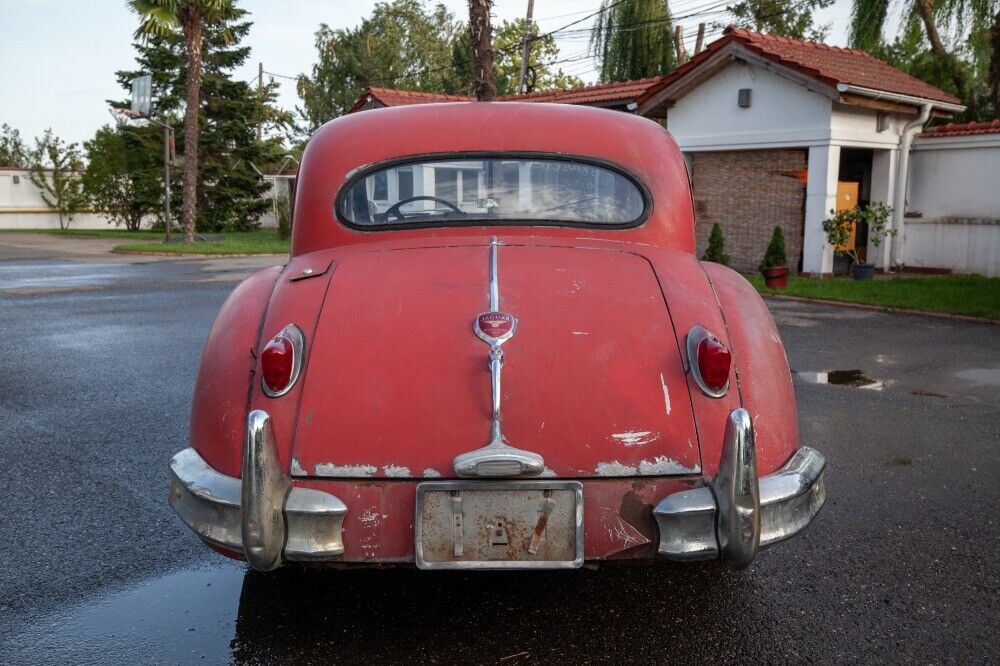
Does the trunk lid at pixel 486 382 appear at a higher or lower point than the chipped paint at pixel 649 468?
higher

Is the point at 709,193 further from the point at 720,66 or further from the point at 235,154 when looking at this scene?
the point at 235,154

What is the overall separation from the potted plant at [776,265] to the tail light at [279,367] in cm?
1290

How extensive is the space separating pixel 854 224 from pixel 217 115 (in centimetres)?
2774

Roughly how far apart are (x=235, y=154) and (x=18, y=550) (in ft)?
117

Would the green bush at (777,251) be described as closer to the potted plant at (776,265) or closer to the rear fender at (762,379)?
the potted plant at (776,265)

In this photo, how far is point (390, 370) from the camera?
280 cm

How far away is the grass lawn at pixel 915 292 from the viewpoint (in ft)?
39.9

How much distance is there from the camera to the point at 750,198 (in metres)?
17.9

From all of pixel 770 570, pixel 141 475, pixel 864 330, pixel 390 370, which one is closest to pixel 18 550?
pixel 141 475

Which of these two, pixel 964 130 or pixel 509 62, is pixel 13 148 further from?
pixel 964 130

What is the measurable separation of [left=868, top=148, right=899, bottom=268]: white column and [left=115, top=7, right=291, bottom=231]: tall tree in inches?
1026

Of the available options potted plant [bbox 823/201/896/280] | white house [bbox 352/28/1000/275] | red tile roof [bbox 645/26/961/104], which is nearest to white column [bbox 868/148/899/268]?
white house [bbox 352/28/1000/275]

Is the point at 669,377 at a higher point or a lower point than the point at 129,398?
higher

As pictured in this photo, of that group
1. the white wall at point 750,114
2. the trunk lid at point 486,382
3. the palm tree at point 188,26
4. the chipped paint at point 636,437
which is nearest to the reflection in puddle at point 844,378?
the trunk lid at point 486,382
